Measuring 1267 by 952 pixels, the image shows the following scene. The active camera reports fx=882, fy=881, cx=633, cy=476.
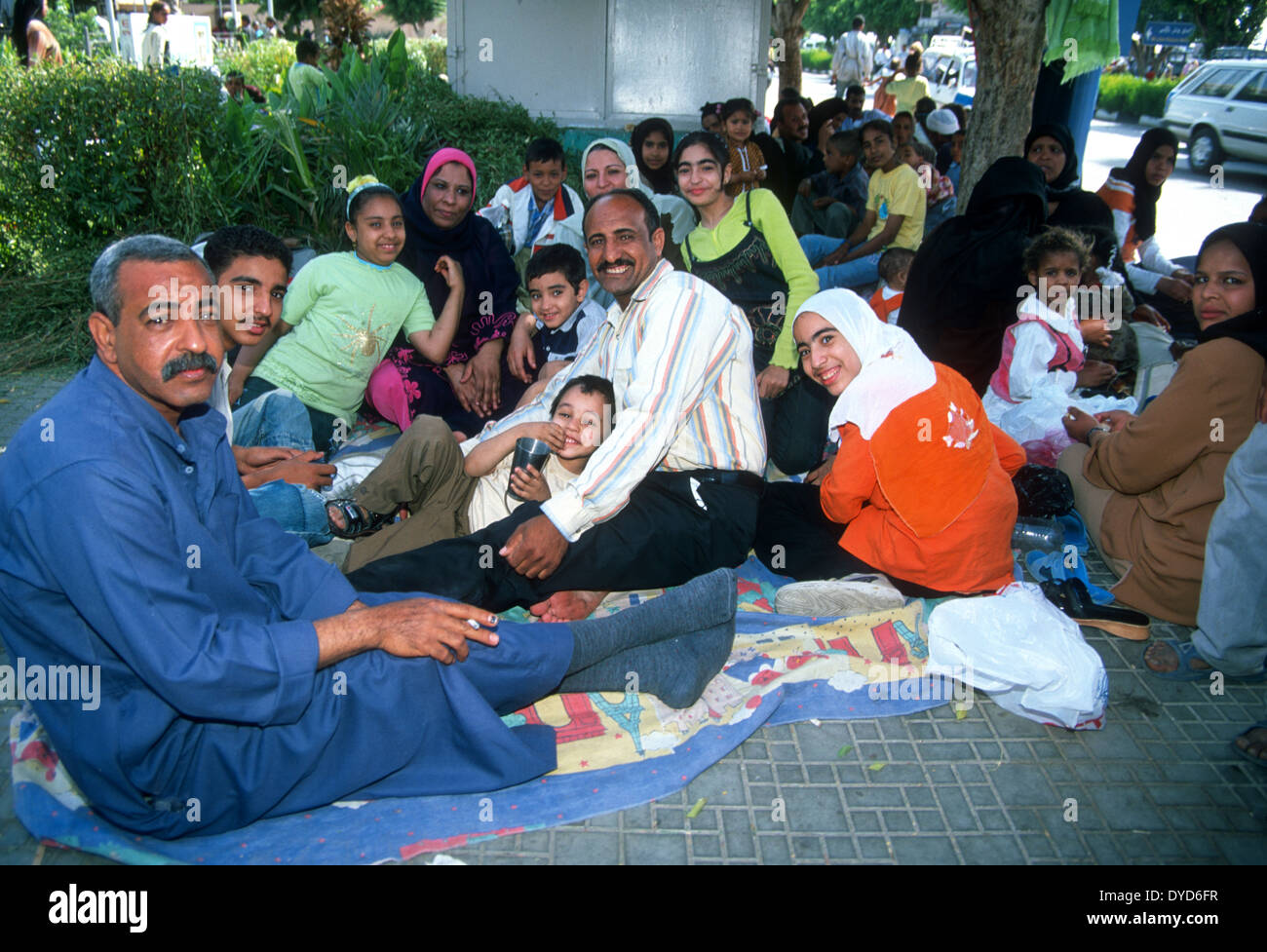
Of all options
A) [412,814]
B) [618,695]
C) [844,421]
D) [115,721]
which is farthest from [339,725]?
[844,421]

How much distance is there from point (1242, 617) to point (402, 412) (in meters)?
4.16

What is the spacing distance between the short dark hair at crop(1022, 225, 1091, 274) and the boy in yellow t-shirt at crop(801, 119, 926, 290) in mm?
2343

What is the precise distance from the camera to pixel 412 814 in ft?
8.64

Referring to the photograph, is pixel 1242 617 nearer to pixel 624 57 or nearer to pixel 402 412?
pixel 402 412

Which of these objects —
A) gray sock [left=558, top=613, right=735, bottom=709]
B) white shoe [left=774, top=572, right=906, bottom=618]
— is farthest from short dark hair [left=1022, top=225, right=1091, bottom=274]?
gray sock [left=558, top=613, right=735, bottom=709]

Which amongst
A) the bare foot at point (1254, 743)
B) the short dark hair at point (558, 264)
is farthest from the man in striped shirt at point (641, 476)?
the bare foot at point (1254, 743)

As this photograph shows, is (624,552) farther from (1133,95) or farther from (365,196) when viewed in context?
(1133,95)

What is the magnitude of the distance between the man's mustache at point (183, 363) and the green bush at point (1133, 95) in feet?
93.3

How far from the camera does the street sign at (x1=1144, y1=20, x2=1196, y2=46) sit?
28875 mm

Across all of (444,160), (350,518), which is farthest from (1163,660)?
(444,160)

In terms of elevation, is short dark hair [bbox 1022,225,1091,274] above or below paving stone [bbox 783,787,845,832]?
above

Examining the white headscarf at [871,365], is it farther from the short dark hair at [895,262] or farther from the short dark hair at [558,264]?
the short dark hair at [895,262]

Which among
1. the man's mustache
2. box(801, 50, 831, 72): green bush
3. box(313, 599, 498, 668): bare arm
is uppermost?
box(801, 50, 831, 72): green bush

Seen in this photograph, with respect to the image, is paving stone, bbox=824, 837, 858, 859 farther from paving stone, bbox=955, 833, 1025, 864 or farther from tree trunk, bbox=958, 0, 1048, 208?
tree trunk, bbox=958, 0, 1048, 208
